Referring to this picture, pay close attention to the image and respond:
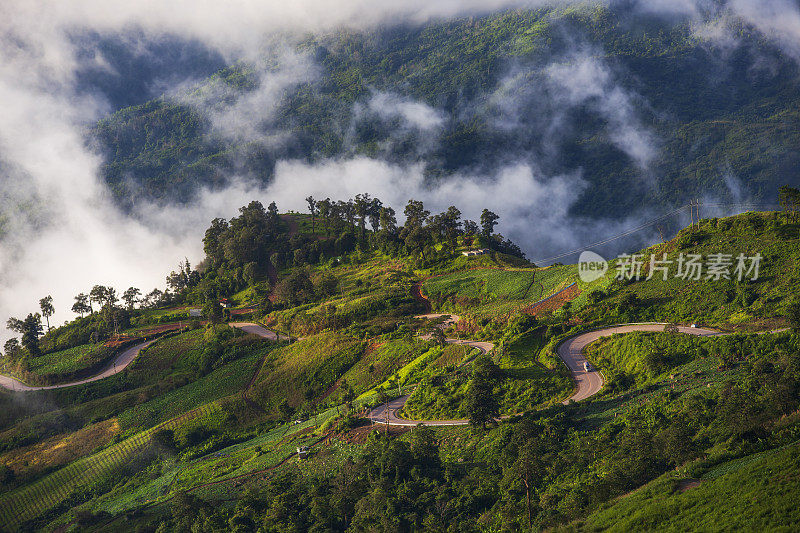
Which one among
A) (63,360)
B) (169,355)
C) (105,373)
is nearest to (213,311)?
(169,355)

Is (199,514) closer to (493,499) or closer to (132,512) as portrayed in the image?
(132,512)

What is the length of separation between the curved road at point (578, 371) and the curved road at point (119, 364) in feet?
105

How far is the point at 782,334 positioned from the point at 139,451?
2156 inches

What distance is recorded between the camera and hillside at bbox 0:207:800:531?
31422 millimetres

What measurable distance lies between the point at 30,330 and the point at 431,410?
69.1 m

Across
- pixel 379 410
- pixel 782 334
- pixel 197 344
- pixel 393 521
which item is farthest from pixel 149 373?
pixel 782 334

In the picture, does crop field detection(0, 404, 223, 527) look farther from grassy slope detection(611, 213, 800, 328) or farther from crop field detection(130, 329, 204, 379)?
grassy slope detection(611, 213, 800, 328)

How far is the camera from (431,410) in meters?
50.4

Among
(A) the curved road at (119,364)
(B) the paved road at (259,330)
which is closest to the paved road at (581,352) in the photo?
(B) the paved road at (259,330)

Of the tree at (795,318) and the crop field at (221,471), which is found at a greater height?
the tree at (795,318)

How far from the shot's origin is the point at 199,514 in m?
42.4

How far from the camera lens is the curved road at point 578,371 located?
46.1 m

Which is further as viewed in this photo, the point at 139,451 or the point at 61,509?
the point at 139,451

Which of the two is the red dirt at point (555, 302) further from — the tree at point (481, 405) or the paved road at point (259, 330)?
the paved road at point (259, 330)
